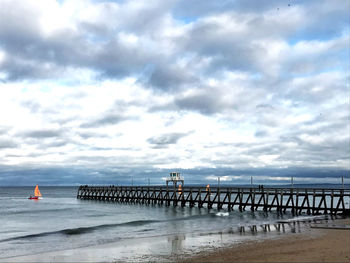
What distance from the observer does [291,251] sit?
16.2 meters

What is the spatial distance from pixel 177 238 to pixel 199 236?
152cm

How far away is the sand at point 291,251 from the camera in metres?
14.7

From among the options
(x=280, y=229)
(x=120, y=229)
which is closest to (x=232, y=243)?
(x=280, y=229)

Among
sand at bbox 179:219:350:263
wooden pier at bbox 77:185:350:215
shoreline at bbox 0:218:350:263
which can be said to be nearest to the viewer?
sand at bbox 179:219:350:263

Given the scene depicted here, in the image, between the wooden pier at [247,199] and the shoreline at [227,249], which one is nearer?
the shoreline at [227,249]

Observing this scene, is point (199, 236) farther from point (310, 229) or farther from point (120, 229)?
point (120, 229)

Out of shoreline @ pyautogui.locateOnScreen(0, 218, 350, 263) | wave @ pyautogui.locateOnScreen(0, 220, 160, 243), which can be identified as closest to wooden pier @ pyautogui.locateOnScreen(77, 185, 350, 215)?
wave @ pyautogui.locateOnScreen(0, 220, 160, 243)

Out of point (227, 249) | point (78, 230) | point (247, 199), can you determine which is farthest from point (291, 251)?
point (247, 199)

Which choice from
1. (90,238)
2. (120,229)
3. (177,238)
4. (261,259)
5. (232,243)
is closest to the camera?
(261,259)

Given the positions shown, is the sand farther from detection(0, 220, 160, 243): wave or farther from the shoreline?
detection(0, 220, 160, 243): wave

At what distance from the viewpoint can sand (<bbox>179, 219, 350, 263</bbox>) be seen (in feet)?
48.4

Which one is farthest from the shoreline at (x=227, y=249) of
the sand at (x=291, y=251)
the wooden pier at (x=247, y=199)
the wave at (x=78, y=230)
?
the wooden pier at (x=247, y=199)

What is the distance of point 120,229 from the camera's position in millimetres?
31297

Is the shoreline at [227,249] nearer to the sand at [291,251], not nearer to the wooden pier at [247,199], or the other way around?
the sand at [291,251]
